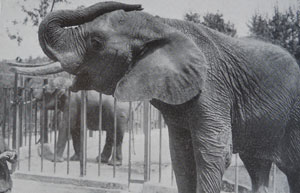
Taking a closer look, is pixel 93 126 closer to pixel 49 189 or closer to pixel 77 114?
pixel 77 114

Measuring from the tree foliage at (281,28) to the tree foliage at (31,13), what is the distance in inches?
34.3

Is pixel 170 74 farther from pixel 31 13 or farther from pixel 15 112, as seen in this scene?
pixel 15 112

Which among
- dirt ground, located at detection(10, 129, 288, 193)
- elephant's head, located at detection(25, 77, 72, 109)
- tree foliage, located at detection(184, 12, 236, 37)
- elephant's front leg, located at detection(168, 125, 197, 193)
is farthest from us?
elephant's head, located at detection(25, 77, 72, 109)

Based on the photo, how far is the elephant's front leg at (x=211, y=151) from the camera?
2.48ft

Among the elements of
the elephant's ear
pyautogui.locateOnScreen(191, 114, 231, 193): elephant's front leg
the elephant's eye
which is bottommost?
pyautogui.locateOnScreen(191, 114, 231, 193): elephant's front leg

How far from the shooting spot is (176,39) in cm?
77

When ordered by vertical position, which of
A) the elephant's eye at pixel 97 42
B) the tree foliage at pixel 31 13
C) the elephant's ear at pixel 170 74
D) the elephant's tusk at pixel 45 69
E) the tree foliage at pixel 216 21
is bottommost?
the elephant's ear at pixel 170 74

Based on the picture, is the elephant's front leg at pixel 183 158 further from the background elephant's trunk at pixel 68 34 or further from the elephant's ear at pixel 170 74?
the background elephant's trunk at pixel 68 34

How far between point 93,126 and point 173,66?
1900 mm

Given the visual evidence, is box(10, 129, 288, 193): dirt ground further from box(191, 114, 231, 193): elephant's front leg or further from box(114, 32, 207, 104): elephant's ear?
box(114, 32, 207, 104): elephant's ear

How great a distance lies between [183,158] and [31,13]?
121cm

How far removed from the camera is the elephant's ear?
753mm

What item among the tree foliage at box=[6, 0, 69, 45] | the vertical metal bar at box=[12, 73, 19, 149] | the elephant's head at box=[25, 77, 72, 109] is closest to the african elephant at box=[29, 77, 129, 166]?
the elephant's head at box=[25, 77, 72, 109]

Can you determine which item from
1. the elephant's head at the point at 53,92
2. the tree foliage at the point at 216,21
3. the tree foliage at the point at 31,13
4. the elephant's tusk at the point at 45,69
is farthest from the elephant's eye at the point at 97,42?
the elephant's head at the point at 53,92
